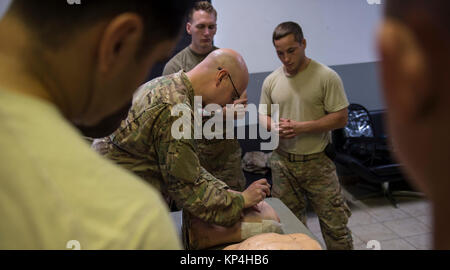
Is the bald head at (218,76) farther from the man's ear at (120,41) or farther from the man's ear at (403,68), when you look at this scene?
the man's ear at (403,68)

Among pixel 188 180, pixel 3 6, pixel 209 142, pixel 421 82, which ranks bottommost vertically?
pixel 209 142

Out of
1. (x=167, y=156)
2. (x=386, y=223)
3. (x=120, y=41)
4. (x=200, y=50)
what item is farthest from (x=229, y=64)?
(x=386, y=223)

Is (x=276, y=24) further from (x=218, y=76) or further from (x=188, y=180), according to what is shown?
(x=188, y=180)

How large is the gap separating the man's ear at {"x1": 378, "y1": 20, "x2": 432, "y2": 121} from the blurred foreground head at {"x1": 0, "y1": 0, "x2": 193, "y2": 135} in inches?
10.9

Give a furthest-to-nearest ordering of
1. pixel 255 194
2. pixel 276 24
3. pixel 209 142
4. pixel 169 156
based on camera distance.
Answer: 1. pixel 276 24
2. pixel 209 142
3. pixel 255 194
4. pixel 169 156

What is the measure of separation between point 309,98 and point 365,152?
A: 53.6 inches

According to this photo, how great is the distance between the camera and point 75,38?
45 centimetres

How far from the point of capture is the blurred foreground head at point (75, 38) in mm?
439

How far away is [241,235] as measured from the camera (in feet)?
4.44

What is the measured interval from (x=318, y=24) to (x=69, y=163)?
3.45 metres

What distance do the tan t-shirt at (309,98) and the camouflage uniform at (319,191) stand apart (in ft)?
0.26

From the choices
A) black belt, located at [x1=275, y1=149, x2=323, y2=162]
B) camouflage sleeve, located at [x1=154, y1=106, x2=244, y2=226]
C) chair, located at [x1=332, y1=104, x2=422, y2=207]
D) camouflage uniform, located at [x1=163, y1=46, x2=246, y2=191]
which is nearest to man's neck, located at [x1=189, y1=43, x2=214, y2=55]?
camouflage uniform, located at [x1=163, y1=46, x2=246, y2=191]
